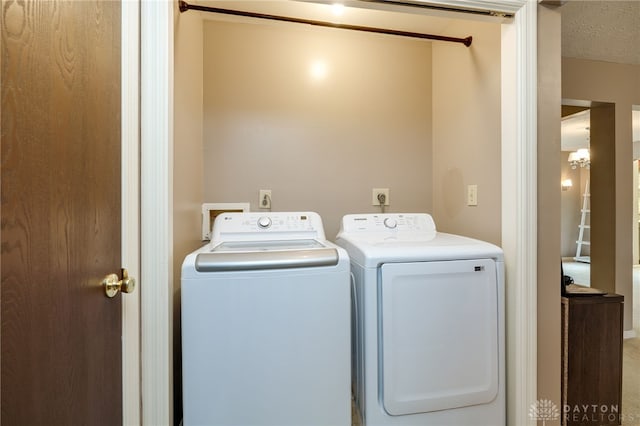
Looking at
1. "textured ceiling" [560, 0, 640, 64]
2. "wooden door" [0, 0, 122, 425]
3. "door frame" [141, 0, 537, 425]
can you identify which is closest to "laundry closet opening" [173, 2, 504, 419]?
"door frame" [141, 0, 537, 425]

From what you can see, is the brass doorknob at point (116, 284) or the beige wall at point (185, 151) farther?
the beige wall at point (185, 151)

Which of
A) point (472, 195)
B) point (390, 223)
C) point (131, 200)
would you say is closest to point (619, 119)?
point (472, 195)

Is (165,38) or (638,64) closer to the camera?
(165,38)

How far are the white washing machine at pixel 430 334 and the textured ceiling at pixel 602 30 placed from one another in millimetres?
1585

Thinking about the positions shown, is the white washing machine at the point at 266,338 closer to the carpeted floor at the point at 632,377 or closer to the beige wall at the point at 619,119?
the carpeted floor at the point at 632,377

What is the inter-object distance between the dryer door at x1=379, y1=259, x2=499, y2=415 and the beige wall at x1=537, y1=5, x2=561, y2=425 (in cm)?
23

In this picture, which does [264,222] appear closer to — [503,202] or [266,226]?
[266,226]

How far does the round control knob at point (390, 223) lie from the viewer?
72.1 inches

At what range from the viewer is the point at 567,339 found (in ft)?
4.70

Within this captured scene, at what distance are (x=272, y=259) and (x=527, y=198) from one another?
115cm

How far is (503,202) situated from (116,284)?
5.28 ft

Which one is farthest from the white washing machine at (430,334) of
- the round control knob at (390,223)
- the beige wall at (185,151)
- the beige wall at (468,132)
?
the beige wall at (185,151)

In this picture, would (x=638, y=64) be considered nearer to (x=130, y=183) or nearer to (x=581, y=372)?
(x=581, y=372)

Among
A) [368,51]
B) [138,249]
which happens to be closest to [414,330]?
[138,249]
